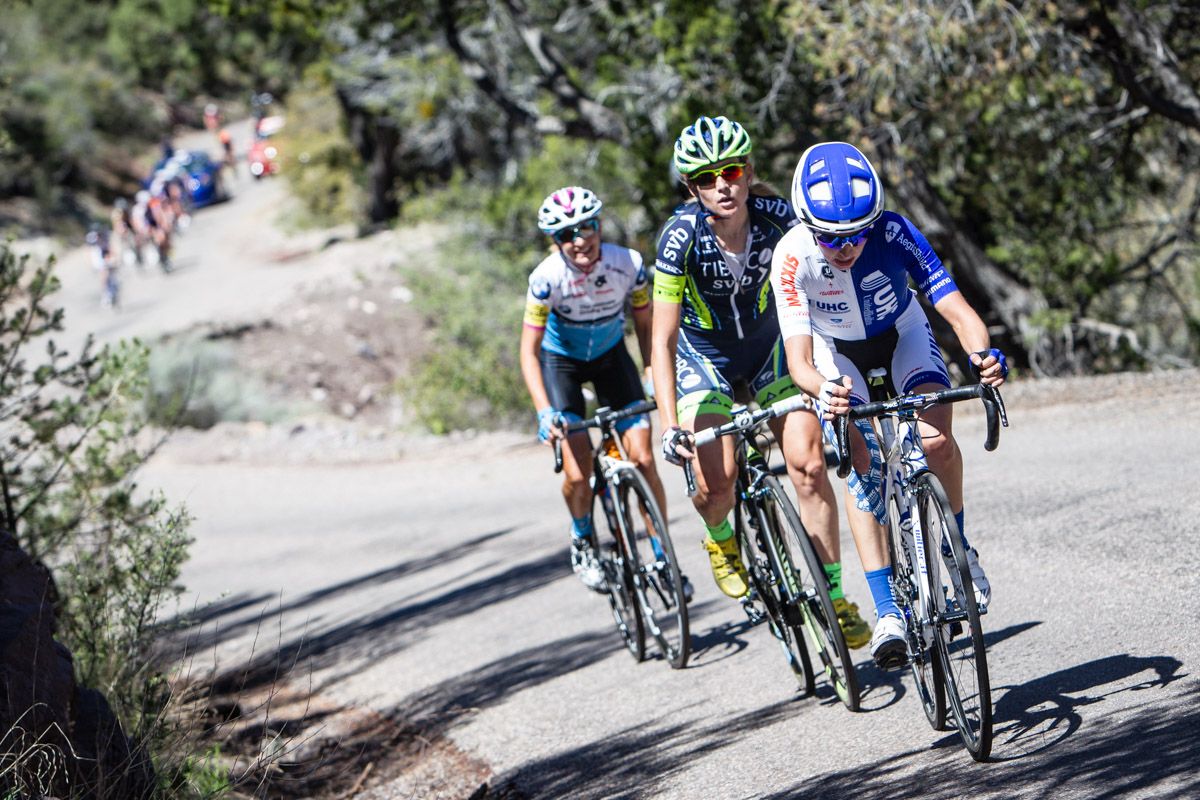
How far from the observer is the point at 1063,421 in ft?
38.6

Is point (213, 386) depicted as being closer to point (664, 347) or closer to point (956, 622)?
point (664, 347)

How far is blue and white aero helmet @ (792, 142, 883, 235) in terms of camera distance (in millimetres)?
5156

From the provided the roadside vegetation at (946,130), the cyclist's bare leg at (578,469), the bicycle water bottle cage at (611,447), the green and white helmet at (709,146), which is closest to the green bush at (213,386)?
the roadside vegetation at (946,130)

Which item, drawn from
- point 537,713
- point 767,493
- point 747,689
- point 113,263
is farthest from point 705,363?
point 113,263

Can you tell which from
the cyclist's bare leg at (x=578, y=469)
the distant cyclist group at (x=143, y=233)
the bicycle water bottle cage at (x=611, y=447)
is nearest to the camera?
the bicycle water bottle cage at (x=611, y=447)

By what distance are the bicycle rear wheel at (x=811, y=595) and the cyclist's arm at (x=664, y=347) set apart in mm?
576

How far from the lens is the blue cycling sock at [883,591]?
5.41m

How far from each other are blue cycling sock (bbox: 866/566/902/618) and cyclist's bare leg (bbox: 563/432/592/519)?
105 inches

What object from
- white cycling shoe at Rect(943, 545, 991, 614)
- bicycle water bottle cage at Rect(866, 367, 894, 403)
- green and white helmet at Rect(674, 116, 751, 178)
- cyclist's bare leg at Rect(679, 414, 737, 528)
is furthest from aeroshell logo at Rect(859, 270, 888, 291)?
cyclist's bare leg at Rect(679, 414, 737, 528)

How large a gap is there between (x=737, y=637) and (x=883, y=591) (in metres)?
2.36

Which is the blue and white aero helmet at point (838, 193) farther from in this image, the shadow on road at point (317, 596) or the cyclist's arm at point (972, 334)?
the shadow on road at point (317, 596)

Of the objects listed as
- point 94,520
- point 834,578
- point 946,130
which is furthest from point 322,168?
point 834,578

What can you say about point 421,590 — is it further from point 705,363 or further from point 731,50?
point 731,50

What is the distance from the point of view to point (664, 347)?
622 cm
